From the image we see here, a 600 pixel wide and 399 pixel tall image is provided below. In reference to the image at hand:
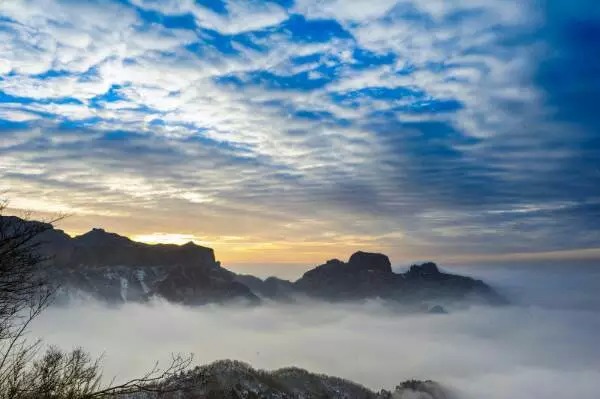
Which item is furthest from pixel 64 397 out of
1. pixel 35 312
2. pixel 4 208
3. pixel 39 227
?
pixel 4 208

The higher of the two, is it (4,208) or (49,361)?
(4,208)

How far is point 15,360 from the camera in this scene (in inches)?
687

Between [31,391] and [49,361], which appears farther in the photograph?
[49,361]

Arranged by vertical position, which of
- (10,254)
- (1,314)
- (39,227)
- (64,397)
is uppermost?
(39,227)

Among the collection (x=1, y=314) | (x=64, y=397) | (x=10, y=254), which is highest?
(x=10, y=254)

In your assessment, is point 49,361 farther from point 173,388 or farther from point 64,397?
point 173,388

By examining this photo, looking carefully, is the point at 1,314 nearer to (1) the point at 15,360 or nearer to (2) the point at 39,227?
(1) the point at 15,360

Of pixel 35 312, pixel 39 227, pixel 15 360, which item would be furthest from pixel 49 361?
pixel 39 227

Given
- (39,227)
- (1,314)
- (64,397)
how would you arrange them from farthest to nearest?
(1,314), (39,227), (64,397)

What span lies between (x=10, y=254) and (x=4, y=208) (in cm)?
181

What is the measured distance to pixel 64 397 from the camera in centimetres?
1563

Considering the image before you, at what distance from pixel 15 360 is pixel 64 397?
3538 millimetres

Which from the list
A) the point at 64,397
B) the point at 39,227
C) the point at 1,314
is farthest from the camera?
the point at 1,314

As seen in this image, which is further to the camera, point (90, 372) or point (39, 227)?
point (90, 372)
